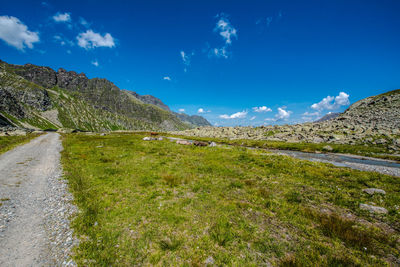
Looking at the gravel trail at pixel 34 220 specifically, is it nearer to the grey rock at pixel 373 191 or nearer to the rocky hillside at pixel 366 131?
the grey rock at pixel 373 191

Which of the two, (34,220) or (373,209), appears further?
(373,209)

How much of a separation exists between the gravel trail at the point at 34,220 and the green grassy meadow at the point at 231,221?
0.75m

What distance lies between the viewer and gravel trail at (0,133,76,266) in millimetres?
6276

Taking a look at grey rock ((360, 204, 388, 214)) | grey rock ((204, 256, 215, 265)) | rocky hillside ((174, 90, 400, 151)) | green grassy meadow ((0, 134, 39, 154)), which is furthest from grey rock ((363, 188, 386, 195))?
green grassy meadow ((0, 134, 39, 154))

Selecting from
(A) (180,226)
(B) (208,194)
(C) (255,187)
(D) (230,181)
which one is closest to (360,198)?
(C) (255,187)

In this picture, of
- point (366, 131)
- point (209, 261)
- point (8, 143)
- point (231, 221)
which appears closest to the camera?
point (209, 261)

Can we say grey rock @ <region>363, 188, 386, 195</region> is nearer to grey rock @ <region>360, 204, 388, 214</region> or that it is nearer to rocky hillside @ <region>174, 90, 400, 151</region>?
grey rock @ <region>360, 204, 388, 214</region>

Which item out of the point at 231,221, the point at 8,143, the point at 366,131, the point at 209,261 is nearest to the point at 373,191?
the point at 231,221

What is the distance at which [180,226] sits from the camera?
27.9 ft

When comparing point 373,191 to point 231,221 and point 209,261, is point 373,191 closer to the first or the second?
point 231,221

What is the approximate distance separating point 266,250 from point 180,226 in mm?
4405

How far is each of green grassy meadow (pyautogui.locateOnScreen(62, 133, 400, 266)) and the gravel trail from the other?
753 millimetres

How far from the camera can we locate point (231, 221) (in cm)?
911

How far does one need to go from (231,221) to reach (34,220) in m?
11.4
